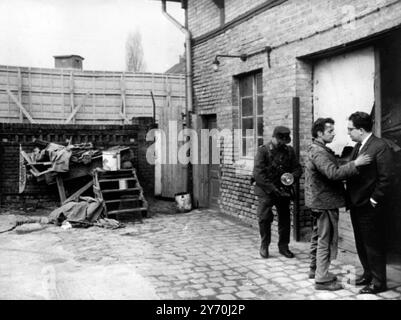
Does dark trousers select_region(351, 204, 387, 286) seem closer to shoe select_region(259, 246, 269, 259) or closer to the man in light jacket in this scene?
the man in light jacket

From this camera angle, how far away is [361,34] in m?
5.53

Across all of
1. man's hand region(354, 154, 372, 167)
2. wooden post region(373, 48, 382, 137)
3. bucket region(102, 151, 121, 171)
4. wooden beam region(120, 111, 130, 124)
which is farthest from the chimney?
man's hand region(354, 154, 372, 167)

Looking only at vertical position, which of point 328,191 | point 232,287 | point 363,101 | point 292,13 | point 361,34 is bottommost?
point 232,287

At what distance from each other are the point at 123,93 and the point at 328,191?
17349 mm

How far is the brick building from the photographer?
18.3ft

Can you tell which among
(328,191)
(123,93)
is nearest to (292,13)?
(328,191)

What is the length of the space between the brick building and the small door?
0.03 meters

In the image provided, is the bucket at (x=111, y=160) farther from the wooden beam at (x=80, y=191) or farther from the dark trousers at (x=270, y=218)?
the dark trousers at (x=270, y=218)

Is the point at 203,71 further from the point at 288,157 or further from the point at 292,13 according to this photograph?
the point at 288,157

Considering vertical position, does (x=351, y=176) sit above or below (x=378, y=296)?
above

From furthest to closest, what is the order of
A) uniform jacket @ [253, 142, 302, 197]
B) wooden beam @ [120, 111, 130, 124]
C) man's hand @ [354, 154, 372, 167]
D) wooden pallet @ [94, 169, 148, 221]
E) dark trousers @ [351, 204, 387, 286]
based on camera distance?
wooden beam @ [120, 111, 130, 124] → wooden pallet @ [94, 169, 148, 221] → uniform jacket @ [253, 142, 302, 197] → dark trousers @ [351, 204, 387, 286] → man's hand @ [354, 154, 372, 167]

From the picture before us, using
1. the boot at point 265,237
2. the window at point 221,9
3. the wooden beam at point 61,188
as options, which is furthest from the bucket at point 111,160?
the boot at point 265,237
